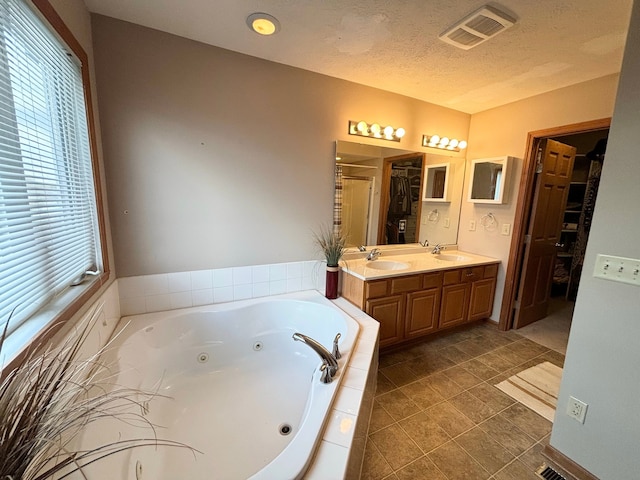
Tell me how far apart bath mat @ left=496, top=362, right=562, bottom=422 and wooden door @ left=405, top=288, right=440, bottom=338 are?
692 mm

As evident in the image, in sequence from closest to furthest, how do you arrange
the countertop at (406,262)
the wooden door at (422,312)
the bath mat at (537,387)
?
the bath mat at (537,387), the countertop at (406,262), the wooden door at (422,312)

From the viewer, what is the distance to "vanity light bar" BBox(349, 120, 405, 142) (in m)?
2.57

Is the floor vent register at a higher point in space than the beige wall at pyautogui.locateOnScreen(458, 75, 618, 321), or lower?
lower

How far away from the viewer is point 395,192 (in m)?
2.93

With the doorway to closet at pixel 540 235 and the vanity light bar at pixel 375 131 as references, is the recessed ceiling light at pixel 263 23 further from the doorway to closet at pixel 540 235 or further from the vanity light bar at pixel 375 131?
the doorway to closet at pixel 540 235

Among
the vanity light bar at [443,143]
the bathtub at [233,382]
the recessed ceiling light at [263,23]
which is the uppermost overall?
the recessed ceiling light at [263,23]

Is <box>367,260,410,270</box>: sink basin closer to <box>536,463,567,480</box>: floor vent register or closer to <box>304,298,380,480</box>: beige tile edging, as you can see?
<box>304,298,380,480</box>: beige tile edging

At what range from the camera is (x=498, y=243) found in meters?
2.99

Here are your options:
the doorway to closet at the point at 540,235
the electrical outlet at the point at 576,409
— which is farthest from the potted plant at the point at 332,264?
the doorway to closet at the point at 540,235

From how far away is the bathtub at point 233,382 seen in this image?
51.3 inches

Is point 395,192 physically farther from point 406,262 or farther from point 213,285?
point 213,285

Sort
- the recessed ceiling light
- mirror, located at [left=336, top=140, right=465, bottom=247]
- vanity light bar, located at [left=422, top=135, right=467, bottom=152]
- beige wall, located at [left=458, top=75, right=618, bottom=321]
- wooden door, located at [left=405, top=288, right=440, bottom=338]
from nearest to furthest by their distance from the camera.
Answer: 1. the recessed ceiling light
2. beige wall, located at [left=458, top=75, right=618, bottom=321]
3. wooden door, located at [left=405, top=288, right=440, bottom=338]
4. mirror, located at [left=336, top=140, right=465, bottom=247]
5. vanity light bar, located at [left=422, top=135, right=467, bottom=152]

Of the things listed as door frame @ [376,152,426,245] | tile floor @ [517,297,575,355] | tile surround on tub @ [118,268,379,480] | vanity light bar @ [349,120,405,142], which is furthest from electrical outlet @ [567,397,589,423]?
vanity light bar @ [349,120,405,142]

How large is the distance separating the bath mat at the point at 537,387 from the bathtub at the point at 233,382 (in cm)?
138
